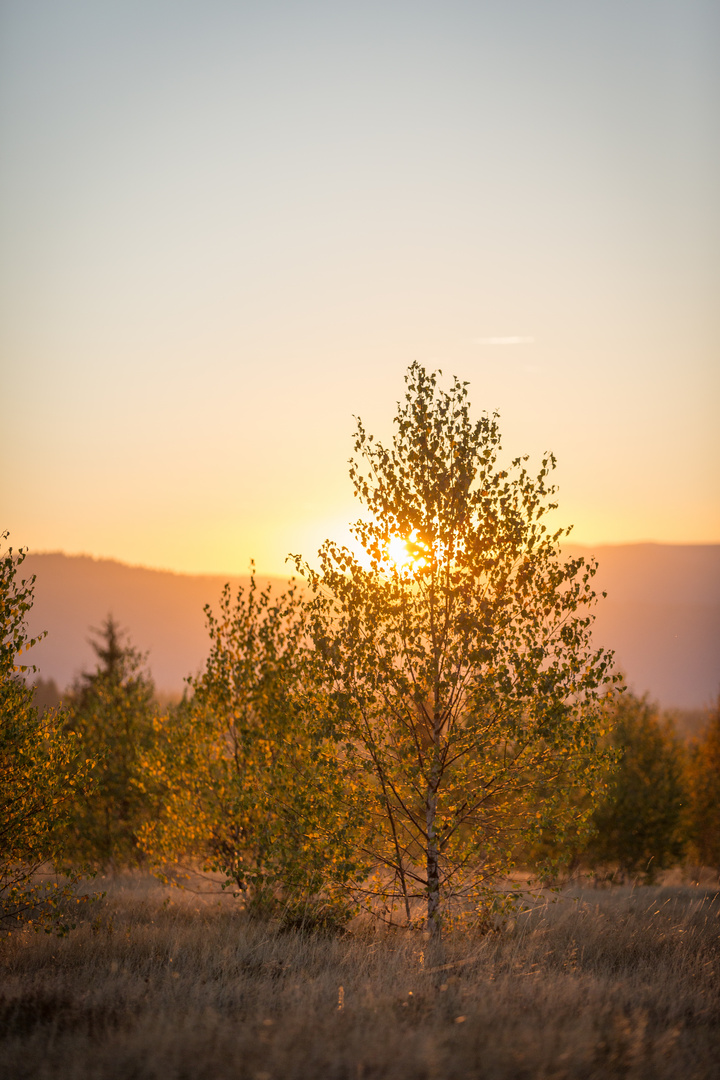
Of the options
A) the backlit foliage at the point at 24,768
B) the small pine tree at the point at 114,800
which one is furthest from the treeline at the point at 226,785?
the backlit foliage at the point at 24,768

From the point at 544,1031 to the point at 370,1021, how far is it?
5.98 feet

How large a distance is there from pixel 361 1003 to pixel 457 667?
4.52 m

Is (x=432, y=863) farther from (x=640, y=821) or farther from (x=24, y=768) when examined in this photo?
(x=640, y=821)

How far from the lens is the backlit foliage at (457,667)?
10.3m

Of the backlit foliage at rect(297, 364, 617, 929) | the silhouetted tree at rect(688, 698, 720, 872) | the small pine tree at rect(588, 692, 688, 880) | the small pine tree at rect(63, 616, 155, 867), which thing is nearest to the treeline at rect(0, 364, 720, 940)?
the backlit foliage at rect(297, 364, 617, 929)

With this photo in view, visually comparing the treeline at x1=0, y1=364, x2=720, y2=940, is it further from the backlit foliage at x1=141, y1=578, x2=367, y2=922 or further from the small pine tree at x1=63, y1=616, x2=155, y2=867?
the small pine tree at x1=63, y1=616, x2=155, y2=867

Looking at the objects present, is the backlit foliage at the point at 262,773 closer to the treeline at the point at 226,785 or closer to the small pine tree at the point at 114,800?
the treeline at the point at 226,785

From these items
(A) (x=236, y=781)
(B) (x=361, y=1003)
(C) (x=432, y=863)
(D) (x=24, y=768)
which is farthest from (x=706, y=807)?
(D) (x=24, y=768)

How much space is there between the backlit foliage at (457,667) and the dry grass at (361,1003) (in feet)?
4.70

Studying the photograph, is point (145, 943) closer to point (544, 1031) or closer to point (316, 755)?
point (316, 755)

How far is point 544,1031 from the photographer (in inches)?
292

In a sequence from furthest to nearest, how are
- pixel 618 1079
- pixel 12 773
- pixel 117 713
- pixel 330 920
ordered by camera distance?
pixel 117 713, pixel 330 920, pixel 12 773, pixel 618 1079

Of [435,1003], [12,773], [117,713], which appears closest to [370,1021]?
[435,1003]

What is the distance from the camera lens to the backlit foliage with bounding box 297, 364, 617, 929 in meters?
10.3
